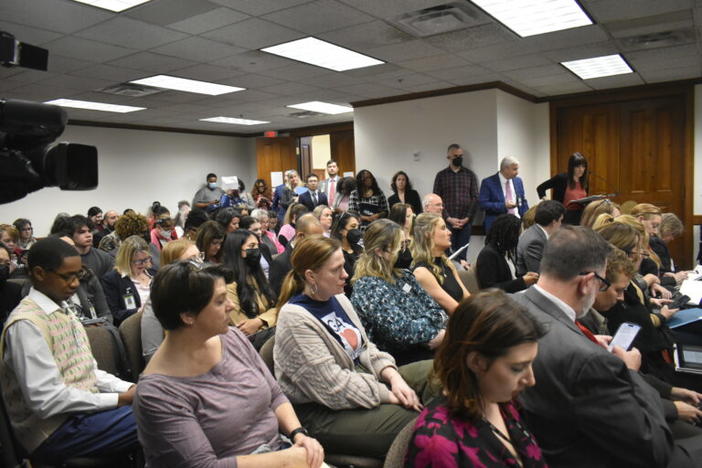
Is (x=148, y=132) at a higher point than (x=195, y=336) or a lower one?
higher

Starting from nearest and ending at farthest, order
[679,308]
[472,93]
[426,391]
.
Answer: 1. [426,391]
2. [679,308]
3. [472,93]

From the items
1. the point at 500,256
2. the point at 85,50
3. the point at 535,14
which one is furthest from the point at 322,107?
the point at 500,256

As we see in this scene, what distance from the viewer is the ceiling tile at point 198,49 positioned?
448 cm

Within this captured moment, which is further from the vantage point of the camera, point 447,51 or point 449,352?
point 447,51

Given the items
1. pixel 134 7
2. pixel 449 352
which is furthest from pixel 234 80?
pixel 449 352

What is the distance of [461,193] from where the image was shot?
6891mm

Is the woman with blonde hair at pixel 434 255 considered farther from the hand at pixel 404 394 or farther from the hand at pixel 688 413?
the hand at pixel 688 413

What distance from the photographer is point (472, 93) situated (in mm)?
6914

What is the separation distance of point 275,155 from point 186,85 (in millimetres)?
5199

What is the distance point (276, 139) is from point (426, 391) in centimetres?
1004

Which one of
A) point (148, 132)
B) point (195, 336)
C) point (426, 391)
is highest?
point (148, 132)

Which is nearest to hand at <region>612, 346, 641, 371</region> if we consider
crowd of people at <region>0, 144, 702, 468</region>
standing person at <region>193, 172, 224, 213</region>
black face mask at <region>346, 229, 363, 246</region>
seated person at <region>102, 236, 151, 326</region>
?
crowd of people at <region>0, 144, 702, 468</region>

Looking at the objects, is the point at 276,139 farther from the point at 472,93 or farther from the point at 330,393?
the point at 330,393

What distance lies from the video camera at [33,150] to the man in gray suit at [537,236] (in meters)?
2.85
